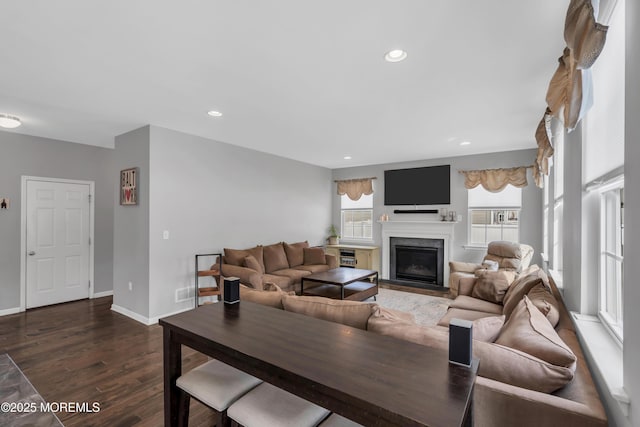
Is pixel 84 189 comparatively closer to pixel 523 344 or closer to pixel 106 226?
pixel 106 226

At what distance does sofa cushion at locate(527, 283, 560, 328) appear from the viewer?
191 centimetres

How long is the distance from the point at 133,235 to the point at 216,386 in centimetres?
345

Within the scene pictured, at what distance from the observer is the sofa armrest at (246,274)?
405 centimetres

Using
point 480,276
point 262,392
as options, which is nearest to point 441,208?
point 480,276

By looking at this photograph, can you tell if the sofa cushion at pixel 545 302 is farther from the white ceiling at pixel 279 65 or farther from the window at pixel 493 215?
the window at pixel 493 215

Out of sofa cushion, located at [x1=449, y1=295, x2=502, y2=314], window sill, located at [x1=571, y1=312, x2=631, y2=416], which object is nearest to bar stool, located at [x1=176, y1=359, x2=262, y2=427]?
window sill, located at [x1=571, y1=312, x2=631, y2=416]

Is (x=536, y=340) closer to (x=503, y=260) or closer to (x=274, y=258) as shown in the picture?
(x=503, y=260)

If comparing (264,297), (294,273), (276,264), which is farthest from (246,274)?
(264,297)

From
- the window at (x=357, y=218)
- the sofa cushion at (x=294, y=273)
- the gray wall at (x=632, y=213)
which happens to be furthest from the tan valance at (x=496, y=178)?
the gray wall at (x=632, y=213)

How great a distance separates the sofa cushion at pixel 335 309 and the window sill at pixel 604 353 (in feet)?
3.32

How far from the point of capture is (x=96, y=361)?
2914 millimetres

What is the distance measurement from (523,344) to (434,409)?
0.79 metres

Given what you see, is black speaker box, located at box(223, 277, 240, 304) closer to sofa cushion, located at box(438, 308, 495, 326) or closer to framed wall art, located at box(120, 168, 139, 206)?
sofa cushion, located at box(438, 308, 495, 326)

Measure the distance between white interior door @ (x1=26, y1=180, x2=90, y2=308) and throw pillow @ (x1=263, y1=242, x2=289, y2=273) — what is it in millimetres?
3034
